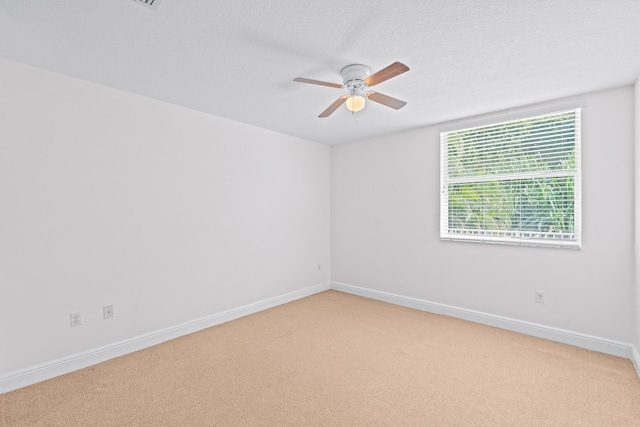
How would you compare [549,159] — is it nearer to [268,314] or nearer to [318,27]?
[318,27]

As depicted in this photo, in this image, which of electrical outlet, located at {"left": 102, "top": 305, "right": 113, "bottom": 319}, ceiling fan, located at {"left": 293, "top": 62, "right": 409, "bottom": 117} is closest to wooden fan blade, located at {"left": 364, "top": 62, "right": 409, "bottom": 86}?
ceiling fan, located at {"left": 293, "top": 62, "right": 409, "bottom": 117}

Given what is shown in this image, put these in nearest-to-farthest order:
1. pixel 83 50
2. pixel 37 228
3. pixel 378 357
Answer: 1. pixel 83 50
2. pixel 37 228
3. pixel 378 357

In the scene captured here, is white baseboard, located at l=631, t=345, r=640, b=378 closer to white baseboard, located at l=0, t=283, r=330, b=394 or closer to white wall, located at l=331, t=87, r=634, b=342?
white wall, located at l=331, t=87, r=634, b=342

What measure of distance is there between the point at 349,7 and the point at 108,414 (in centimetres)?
281

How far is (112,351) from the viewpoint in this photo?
2621 mm

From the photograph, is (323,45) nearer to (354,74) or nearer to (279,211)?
(354,74)

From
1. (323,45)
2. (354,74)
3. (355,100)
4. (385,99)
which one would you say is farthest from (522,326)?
(323,45)

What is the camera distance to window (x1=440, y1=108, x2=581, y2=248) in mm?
2918

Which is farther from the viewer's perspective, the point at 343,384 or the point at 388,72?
the point at 343,384

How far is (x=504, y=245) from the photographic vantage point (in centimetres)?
327

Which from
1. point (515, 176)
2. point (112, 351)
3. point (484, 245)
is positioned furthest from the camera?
point (484, 245)

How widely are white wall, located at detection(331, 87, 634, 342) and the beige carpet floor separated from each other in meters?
0.40

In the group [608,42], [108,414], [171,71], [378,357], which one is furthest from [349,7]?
[108,414]

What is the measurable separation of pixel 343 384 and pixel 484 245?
89.5 inches
